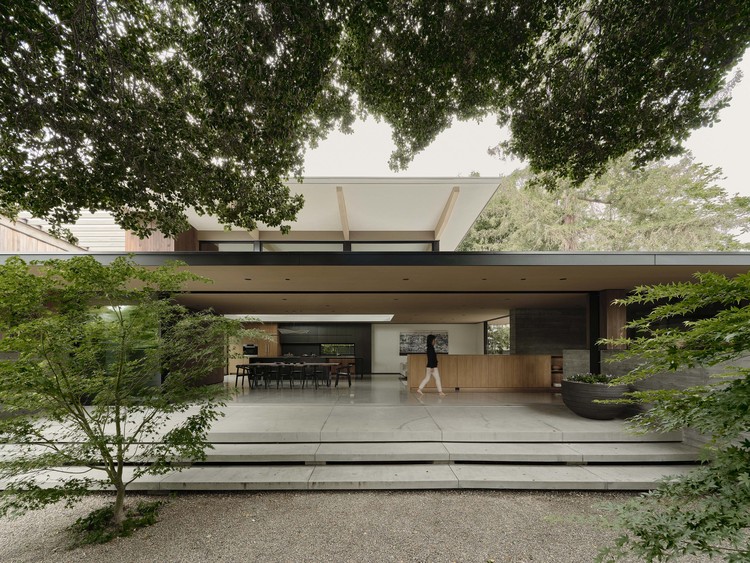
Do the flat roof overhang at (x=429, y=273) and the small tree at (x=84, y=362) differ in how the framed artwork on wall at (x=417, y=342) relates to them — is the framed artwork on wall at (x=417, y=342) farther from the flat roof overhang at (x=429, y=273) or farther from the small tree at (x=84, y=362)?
the small tree at (x=84, y=362)

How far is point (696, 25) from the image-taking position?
2.99m

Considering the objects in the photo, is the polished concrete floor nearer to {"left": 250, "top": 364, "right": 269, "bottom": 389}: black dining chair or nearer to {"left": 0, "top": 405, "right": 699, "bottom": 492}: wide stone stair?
{"left": 250, "top": 364, "right": 269, "bottom": 389}: black dining chair

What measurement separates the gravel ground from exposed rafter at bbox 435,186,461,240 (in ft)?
20.2

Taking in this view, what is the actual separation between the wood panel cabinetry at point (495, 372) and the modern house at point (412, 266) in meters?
0.03

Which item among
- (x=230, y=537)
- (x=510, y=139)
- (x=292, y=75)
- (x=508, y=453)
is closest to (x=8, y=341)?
(x=230, y=537)

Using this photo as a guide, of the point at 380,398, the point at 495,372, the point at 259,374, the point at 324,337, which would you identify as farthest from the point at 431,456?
the point at 324,337

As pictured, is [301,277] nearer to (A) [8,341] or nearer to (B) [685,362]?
(A) [8,341]

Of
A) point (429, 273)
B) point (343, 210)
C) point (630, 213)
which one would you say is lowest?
point (429, 273)

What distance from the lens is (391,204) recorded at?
8.91 metres

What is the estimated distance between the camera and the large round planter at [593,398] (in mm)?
6336

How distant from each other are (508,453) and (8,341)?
19.8 feet

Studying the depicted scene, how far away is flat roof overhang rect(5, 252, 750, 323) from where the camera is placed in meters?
6.16

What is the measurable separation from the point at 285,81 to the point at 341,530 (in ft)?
14.8

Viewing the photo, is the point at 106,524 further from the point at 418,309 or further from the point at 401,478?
the point at 418,309
